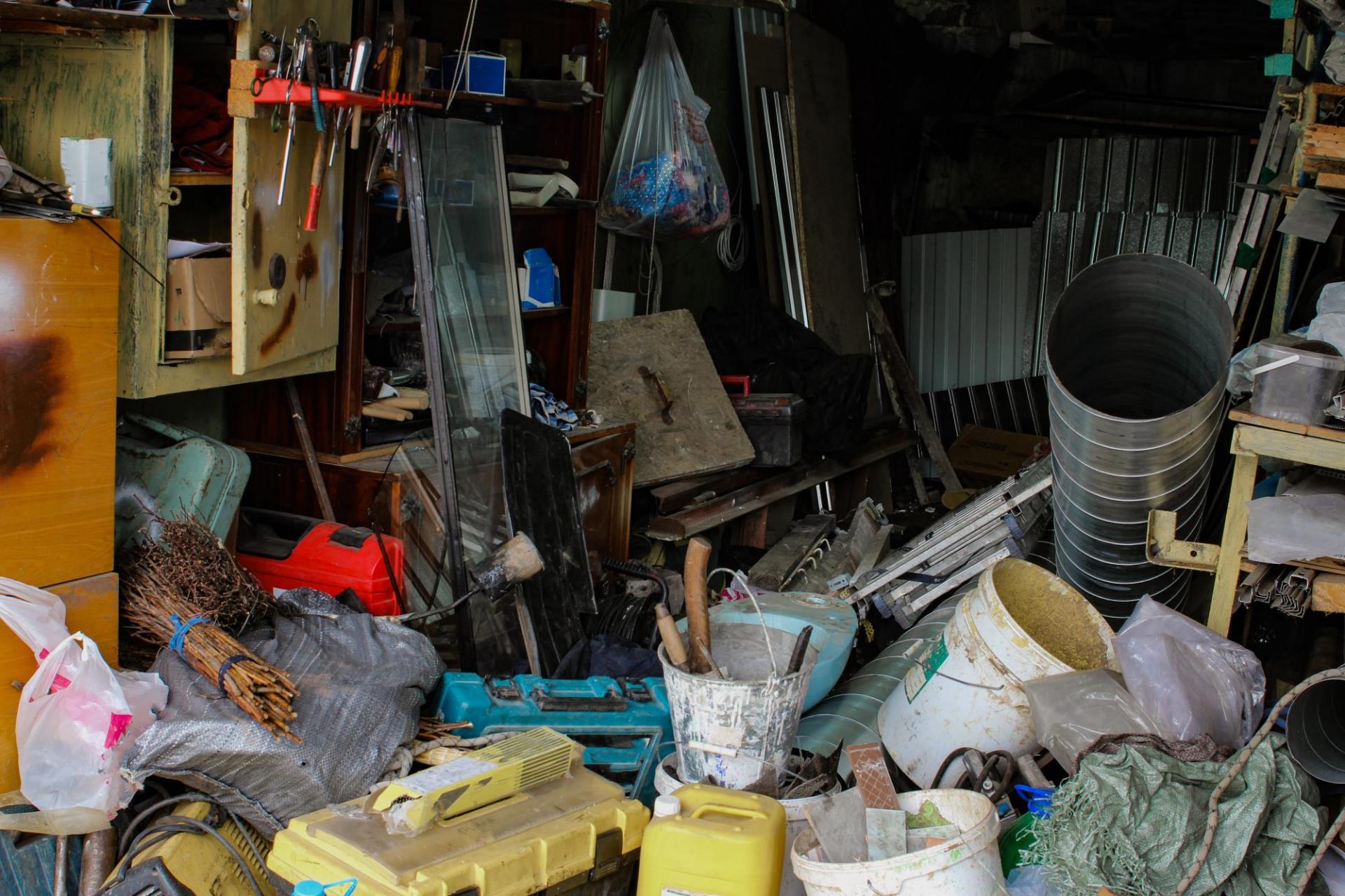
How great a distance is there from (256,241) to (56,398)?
66 cm

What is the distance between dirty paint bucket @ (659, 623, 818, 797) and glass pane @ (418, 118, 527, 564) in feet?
3.42

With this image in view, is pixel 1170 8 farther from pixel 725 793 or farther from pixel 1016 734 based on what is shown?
pixel 725 793

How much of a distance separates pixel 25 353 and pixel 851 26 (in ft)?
19.5

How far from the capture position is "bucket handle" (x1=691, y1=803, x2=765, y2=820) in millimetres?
2639

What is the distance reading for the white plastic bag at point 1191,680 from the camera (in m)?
3.15

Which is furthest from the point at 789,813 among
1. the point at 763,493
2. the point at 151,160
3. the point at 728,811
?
the point at 763,493

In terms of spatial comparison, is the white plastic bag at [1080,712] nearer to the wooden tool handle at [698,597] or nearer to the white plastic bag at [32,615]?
the wooden tool handle at [698,597]

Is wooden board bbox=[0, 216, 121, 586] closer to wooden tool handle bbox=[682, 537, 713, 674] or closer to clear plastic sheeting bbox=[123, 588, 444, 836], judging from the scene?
clear plastic sheeting bbox=[123, 588, 444, 836]

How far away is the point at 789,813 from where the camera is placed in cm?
296

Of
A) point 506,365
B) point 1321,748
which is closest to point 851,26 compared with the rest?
point 506,365

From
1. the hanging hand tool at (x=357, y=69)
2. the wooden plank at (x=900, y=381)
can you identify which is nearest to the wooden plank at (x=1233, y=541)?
the hanging hand tool at (x=357, y=69)

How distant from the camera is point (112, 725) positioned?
9.07 ft

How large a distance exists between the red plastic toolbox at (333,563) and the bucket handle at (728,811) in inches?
57.4

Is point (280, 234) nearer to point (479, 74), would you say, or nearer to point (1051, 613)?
point (479, 74)
